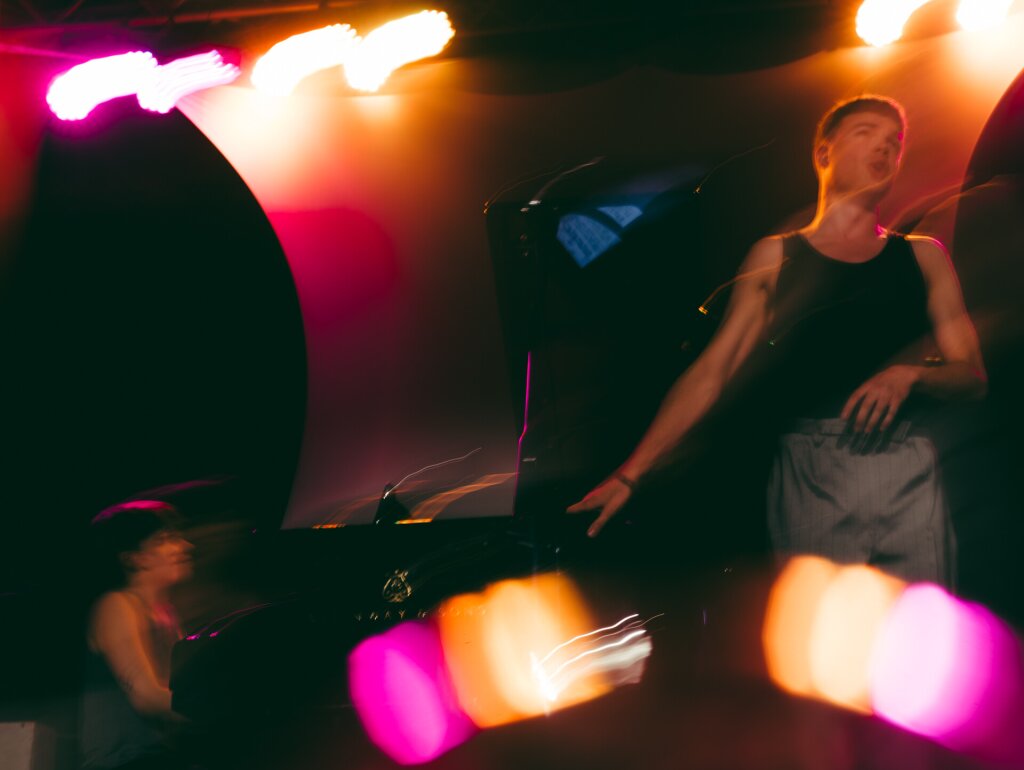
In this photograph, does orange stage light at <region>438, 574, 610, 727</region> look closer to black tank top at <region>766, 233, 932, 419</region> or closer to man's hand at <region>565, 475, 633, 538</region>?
man's hand at <region>565, 475, 633, 538</region>

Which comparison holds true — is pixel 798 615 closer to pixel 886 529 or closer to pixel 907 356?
pixel 886 529

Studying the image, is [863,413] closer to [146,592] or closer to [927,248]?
[927,248]

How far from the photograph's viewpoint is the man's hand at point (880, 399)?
250cm

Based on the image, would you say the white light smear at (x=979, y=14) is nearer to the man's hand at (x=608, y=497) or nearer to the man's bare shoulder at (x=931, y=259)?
the man's bare shoulder at (x=931, y=259)

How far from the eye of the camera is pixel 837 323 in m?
2.66

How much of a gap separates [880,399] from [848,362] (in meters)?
0.19

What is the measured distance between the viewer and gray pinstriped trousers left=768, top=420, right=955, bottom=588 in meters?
2.36

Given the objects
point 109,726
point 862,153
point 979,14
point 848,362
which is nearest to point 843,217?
point 862,153

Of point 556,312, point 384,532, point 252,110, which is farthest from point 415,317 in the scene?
point 252,110

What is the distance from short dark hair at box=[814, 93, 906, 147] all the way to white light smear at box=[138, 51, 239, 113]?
214 centimetres

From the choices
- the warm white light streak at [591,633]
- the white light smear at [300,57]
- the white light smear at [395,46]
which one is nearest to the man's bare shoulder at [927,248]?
the warm white light streak at [591,633]

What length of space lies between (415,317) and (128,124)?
138 centimetres

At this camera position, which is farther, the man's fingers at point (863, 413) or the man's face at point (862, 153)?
the man's face at point (862, 153)

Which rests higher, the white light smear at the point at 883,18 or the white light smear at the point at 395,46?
the white light smear at the point at 395,46
